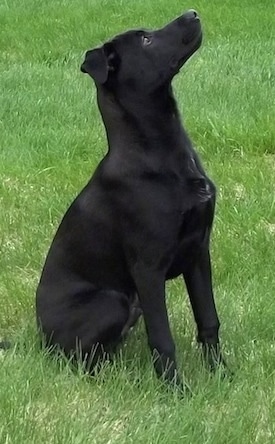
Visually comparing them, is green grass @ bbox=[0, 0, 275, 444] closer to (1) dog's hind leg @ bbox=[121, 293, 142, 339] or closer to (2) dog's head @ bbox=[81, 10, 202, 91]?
(1) dog's hind leg @ bbox=[121, 293, 142, 339]

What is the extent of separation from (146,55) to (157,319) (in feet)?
2.96

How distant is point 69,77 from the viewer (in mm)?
8688

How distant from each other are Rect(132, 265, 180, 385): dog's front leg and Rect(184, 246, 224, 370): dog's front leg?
0.23 m

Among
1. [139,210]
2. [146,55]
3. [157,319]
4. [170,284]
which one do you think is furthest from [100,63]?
[170,284]

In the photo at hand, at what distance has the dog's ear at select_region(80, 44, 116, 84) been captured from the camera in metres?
3.26

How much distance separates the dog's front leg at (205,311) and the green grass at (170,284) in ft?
0.27

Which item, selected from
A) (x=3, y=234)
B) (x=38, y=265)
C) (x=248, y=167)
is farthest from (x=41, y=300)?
(x=248, y=167)

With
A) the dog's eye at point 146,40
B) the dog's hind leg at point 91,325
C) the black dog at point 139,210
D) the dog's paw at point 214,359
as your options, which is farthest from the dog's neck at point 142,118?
the dog's paw at point 214,359

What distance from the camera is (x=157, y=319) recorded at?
334 cm

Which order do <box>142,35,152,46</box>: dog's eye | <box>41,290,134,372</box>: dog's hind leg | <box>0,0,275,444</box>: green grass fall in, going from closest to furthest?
<box>0,0,275,444</box>: green grass < <box>142,35,152,46</box>: dog's eye < <box>41,290,134,372</box>: dog's hind leg

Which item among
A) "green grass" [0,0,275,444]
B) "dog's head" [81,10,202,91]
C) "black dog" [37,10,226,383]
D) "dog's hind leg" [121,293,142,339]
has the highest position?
"dog's head" [81,10,202,91]

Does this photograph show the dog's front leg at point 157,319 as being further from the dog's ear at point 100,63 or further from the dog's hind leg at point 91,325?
the dog's ear at point 100,63

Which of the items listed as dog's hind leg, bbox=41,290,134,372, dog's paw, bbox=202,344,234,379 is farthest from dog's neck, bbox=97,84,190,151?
dog's paw, bbox=202,344,234,379

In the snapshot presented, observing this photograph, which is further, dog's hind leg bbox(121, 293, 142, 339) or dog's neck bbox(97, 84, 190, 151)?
dog's hind leg bbox(121, 293, 142, 339)
